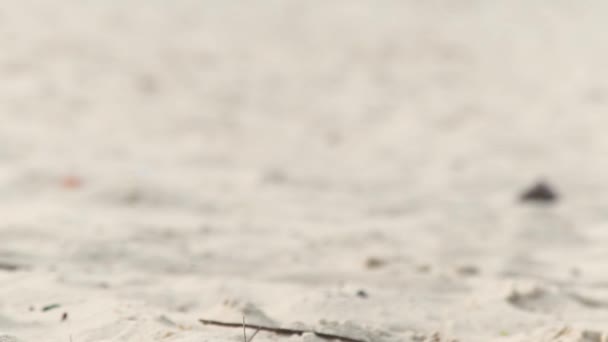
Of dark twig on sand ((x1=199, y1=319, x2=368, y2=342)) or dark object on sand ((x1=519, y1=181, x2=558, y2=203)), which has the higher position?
dark object on sand ((x1=519, y1=181, x2=558, y2=203))

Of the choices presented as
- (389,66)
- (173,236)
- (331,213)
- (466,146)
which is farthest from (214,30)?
(173,236)

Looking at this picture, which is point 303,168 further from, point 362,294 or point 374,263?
point 362,294

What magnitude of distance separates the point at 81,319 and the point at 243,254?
3.57ft

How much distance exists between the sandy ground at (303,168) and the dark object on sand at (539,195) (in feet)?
0.29

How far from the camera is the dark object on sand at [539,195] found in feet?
14.6

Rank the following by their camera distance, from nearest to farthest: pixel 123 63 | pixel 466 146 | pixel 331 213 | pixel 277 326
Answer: pixel 277 326, pixel 331 213, pixel 466 146, pixel 123 63

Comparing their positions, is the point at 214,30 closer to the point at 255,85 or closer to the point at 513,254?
the point at 255,85

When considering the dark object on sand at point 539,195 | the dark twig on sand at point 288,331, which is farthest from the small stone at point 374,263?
the dark object on sand at point 539,195

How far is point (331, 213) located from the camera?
410 cm

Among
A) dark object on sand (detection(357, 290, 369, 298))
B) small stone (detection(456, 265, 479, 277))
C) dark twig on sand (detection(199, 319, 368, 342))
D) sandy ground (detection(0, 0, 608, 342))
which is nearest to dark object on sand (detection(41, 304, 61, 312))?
sandy ground (detection(0, 0, 608, 342))

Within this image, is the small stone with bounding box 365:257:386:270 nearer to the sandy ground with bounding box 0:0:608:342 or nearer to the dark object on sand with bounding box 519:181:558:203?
the sandy ground with bounding box 0:0:608:342

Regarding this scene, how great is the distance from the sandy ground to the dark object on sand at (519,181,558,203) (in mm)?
88

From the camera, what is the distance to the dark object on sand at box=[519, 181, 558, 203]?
4.46 meters

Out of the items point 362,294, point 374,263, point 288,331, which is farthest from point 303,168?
point 288,331
